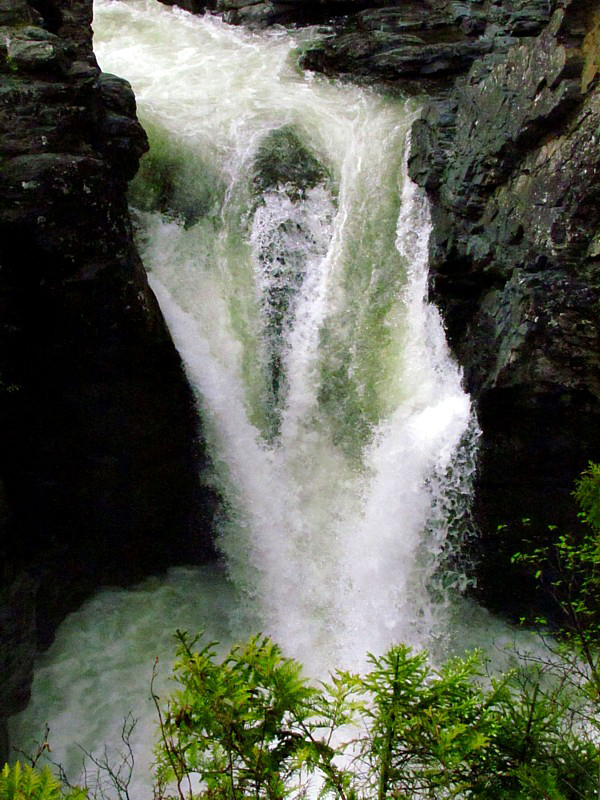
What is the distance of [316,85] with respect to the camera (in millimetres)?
10438

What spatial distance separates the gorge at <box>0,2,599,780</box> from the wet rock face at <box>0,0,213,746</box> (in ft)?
0.09

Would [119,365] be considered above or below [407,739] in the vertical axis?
above

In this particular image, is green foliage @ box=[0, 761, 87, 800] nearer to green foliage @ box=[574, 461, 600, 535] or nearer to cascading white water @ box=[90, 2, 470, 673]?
green foliage @ box=[574, 461, 600, 535]

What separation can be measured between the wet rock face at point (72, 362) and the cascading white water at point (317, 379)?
630 millimetres

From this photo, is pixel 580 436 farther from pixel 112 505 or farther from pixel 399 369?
pixel 112 505

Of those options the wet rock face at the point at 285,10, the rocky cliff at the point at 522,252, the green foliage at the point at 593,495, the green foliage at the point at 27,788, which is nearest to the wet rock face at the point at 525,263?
the rocky cliff at the point at 522,252

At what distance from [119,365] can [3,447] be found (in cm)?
143

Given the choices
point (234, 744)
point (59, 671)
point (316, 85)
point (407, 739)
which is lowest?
point (234, 744)

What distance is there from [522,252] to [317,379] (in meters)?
2.75

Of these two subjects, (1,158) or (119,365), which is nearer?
(1,158)

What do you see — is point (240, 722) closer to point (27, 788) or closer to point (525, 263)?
point (27, 788)

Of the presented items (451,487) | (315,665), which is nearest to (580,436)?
(451,487)

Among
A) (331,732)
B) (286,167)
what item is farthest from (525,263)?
(331,732)

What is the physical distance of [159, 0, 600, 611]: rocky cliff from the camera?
6.16 m
